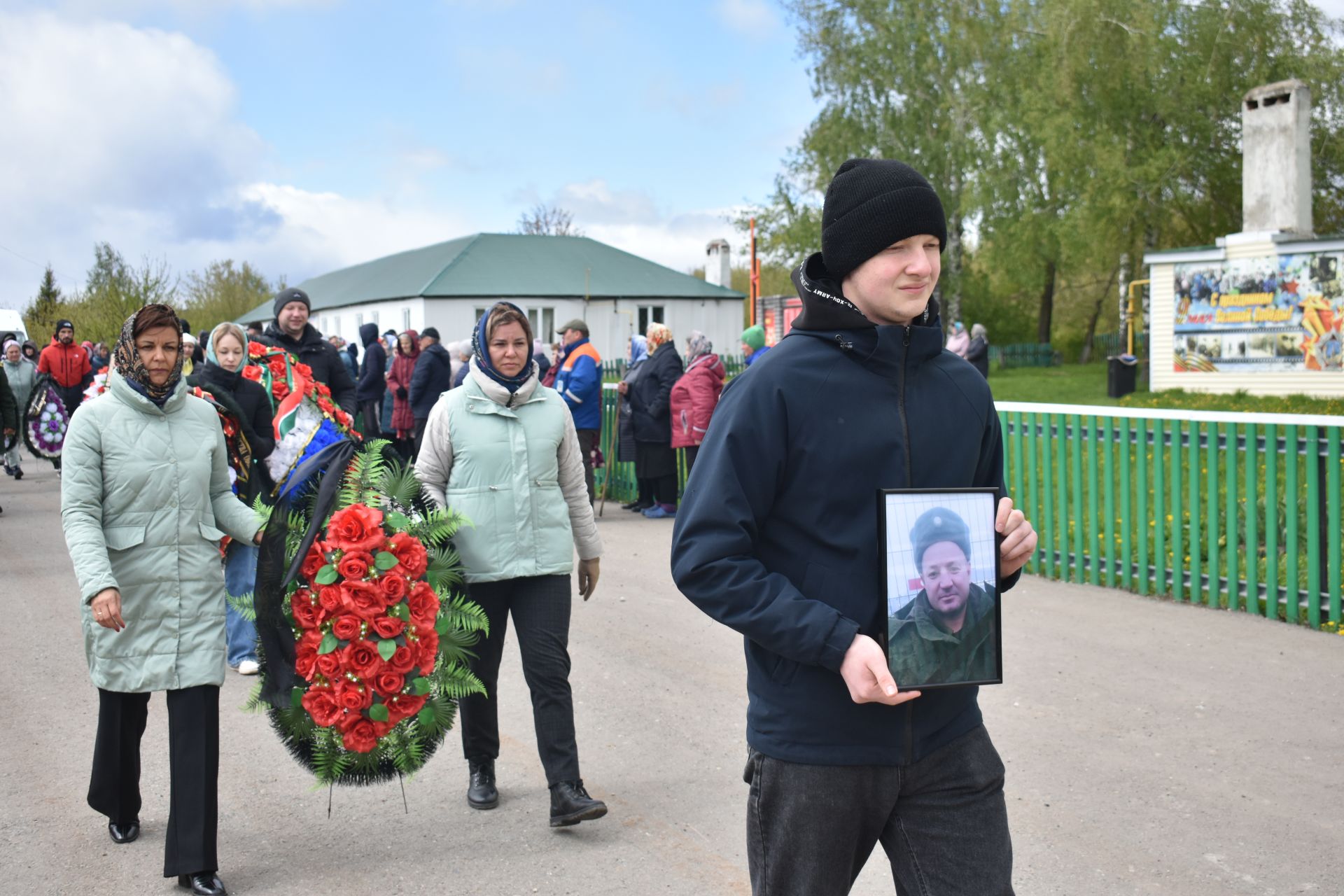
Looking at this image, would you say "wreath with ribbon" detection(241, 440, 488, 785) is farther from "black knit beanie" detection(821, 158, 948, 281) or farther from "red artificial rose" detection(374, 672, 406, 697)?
"black knit beanie" detection(821, 158, 948, 281)

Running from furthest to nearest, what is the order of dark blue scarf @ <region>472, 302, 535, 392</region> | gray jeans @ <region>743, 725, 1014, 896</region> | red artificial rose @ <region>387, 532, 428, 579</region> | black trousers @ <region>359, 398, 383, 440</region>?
1. black trousers @ <region>359, 398, 383, 440</region>
2. dark blue scarf @ <region>472, 302, 535, 392</region>
3. red artificial rose @ <region>387, 532, 428, 579</region>
4. gray jeans @ <region>743, 725, 1014, 896</region>

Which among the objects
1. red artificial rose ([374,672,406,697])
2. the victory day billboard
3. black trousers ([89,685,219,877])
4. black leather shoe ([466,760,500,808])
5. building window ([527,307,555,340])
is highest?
building window ([527,307,555,340])

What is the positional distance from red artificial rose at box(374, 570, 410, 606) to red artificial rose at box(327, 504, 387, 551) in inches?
4.3

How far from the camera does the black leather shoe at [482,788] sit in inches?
195

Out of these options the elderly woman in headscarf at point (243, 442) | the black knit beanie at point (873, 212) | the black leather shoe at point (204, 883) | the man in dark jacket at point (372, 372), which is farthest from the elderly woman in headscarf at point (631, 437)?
the black knit beanie at point (873, 212)

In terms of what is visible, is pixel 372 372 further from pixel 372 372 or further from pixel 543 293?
pixel 543 293

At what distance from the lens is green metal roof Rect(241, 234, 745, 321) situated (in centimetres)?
4866

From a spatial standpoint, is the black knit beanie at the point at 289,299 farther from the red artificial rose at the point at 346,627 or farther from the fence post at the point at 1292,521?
the fence post at the point at 1292,521

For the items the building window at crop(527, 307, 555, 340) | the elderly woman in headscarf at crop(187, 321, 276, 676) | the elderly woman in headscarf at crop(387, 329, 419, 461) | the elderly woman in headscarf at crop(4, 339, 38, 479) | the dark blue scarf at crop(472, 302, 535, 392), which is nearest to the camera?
the dark blue scarf at crop(472, 302, 535, 392)

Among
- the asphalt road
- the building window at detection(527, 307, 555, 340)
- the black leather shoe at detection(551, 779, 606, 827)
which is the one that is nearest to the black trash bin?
the asphalt road

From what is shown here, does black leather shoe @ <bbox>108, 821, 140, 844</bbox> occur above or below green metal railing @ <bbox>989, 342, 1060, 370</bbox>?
below

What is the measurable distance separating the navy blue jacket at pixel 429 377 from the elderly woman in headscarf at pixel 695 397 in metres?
2.65

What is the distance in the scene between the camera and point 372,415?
1834 centimetres

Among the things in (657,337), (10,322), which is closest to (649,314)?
(10,322)
